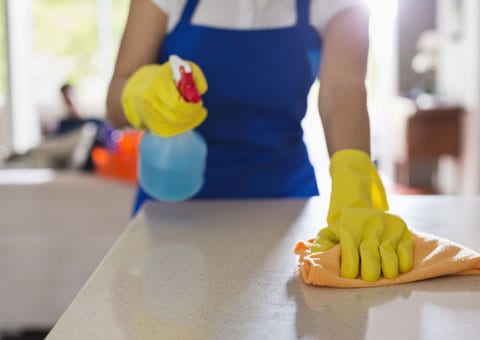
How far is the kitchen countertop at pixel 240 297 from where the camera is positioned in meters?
0.64

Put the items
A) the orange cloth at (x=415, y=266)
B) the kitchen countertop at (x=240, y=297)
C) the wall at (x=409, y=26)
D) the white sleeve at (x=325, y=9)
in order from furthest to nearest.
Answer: the wall at (x=409, y=26) → the white sleeve at (x=325, y=9) → the orange cloth at (x=415, y=266) → the kitchen countertop at (x=240, y=297)

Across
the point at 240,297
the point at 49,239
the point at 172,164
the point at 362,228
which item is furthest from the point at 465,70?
the point at 240,297

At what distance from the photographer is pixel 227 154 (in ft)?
4.62

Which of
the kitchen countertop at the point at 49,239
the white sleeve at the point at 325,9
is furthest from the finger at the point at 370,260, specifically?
the kitchen countertop at the point at 49,239

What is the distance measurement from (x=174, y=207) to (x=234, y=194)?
21cm

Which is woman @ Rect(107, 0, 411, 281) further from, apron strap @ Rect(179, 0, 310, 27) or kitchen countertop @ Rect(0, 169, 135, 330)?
kitchen countertop @ Rect(0, 169, 135, 330)

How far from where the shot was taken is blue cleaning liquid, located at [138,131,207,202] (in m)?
1.20

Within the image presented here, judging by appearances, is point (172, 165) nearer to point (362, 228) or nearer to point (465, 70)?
point (362, 228)

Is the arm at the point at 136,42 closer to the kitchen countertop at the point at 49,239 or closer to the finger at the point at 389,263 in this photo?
the finger at the point at 389,263

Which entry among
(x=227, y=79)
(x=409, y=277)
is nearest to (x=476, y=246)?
(x=409, y=277)

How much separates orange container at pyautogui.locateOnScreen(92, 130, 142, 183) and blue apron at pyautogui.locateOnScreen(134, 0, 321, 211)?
152 centimetres

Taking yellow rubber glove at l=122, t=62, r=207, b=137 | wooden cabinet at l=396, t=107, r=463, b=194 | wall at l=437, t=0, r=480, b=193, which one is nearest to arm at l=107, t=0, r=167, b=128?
yellow rubber glove at l=122, t=62, r=207, b=137

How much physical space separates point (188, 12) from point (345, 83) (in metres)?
0.31

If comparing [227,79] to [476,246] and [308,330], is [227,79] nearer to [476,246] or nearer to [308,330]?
[476,246]
